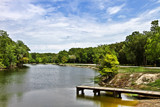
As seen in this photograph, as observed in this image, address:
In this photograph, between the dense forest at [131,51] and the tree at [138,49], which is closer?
the dense forest at [131,51]

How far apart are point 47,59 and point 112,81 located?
491ft

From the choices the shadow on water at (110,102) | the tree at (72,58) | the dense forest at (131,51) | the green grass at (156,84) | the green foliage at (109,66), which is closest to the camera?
the shadow on water at (110,102)

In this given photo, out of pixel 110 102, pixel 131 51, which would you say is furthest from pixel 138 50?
pixel 110 102

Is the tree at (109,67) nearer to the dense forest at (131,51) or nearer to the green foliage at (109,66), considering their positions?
the green foliage at (109,66)

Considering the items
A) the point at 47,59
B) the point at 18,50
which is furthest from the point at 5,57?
the point at 47,59

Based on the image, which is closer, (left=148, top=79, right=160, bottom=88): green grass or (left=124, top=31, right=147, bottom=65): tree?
(left=148, top=79, right=160, bottom=88): green grass

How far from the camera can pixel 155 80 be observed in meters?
25.8

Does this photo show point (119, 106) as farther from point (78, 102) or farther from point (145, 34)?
point (145, 34)

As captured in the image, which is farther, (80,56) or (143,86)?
(80,56)

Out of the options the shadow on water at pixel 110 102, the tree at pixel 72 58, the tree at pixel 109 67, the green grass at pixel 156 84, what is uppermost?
the tree at pixel 72 58

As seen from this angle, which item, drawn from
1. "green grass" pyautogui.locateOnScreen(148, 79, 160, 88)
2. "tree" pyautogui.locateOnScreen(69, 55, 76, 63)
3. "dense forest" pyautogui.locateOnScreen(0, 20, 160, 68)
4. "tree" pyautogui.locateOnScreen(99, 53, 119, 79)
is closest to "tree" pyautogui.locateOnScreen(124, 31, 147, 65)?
"dense forest" pyautogui.locateOnScreen(0, 20, 160, 68)

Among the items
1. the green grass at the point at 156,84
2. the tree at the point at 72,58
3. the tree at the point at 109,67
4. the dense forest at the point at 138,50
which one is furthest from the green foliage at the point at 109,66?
the tree at the point at 72,58

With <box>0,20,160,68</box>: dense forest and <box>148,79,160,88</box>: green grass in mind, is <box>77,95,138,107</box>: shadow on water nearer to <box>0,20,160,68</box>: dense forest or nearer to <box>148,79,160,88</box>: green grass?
<box>148,79,160,88</box>: green grass

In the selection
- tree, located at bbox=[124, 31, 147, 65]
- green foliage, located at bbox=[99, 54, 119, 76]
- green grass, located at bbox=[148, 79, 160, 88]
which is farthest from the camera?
tree, located at bbox=[124, 31, 147, 65]
